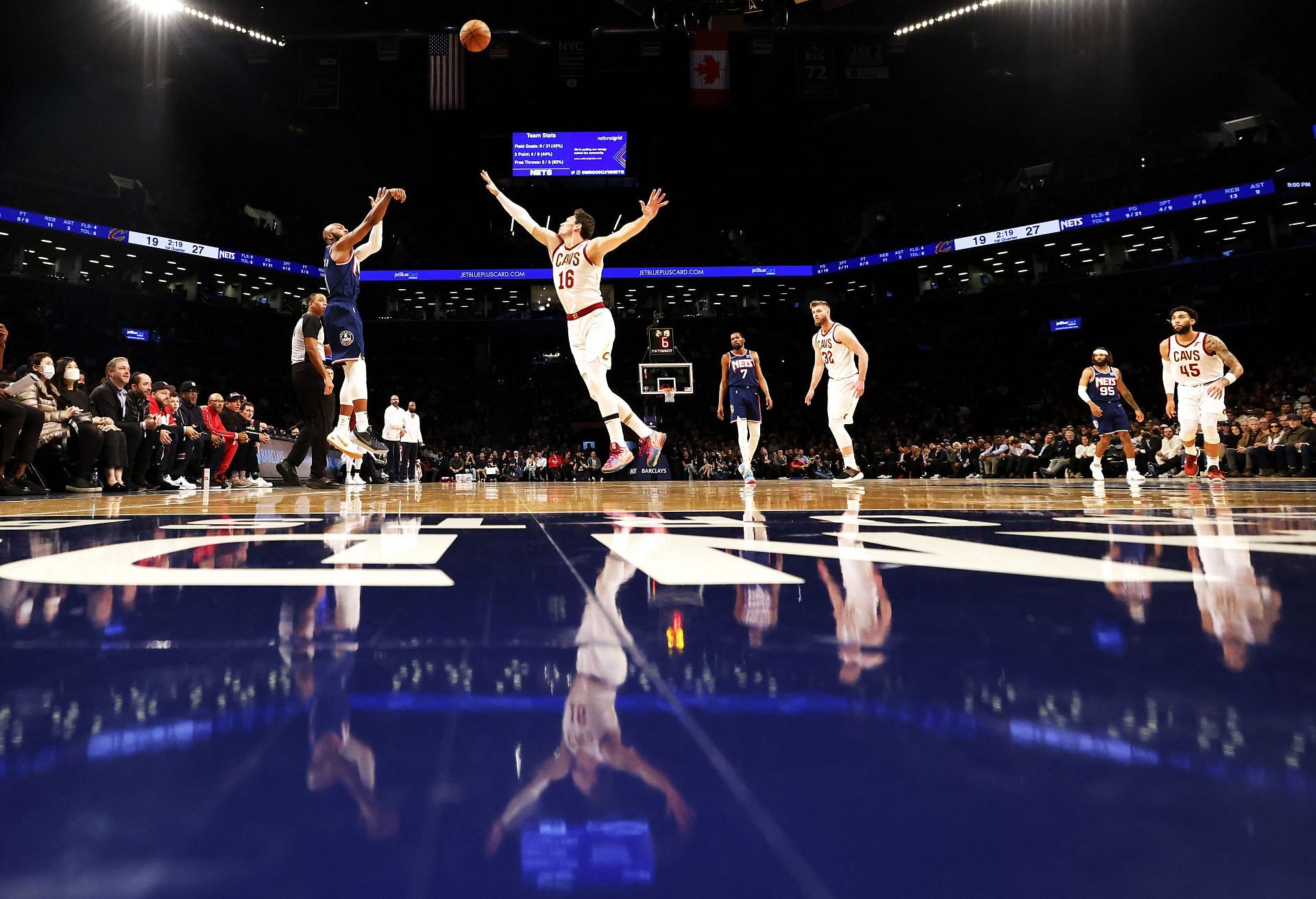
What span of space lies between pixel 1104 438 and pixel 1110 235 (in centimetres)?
1454

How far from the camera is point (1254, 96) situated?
770 inches

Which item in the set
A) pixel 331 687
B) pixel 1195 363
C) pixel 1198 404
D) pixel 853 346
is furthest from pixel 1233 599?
pixel 1198 404

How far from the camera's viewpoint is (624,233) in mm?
6102

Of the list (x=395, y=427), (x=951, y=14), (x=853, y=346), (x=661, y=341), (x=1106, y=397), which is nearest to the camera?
(x=853, y=346)

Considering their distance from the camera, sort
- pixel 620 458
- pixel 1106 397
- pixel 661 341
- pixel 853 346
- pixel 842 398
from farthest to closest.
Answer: pixel 661 341, pixel 1106 397, pixel 842 398, pixel 853 346, pixel 620 458

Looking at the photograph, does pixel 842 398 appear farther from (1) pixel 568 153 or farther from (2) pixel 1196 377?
(1) pixel 568 153

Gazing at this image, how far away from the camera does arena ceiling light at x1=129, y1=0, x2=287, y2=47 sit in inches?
720

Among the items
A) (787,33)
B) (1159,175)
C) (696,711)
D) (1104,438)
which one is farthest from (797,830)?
(1159,175)

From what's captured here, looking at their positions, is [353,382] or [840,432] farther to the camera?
[840,432]

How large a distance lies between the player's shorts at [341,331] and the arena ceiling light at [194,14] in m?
17.2

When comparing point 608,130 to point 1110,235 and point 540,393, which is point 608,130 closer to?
point 540,393

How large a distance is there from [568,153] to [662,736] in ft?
85.8

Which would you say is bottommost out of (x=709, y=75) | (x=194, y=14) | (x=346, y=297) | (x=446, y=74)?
(x=346, y=297)

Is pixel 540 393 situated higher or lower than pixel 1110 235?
lower
